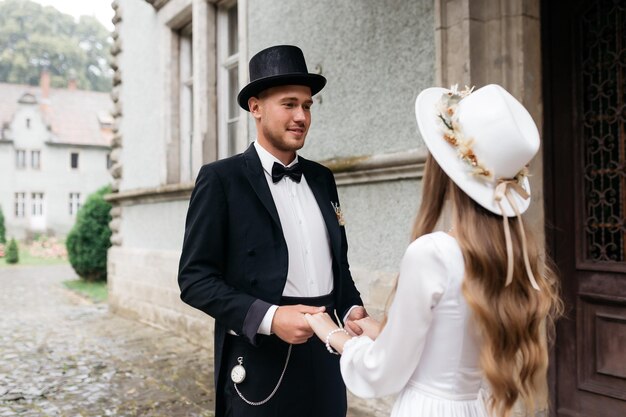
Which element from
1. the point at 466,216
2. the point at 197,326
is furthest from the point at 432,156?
the point at 197,326

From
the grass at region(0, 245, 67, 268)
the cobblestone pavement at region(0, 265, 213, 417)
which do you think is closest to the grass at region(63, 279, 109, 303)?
the cobblestone pavement at region(0, 265, 213, 417)

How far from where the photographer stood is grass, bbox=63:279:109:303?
12.2 m

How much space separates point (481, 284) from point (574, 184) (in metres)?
2.45

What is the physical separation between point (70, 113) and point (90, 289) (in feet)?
95.1

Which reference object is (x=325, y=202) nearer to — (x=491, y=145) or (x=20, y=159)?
(x=491, y=145)

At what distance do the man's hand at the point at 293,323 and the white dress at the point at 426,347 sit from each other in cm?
25

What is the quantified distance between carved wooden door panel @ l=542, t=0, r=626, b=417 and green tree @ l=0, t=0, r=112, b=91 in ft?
185

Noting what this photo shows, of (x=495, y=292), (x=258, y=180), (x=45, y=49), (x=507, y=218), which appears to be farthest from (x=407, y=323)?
(x=45, y=49)

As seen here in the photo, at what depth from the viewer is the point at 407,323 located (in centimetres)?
152

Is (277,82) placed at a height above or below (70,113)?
below

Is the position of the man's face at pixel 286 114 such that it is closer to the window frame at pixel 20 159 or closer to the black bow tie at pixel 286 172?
the black bow tie at pixel 286 172

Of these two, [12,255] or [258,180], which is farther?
[12,255]

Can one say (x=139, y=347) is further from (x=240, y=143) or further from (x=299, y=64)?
(x=299, y=64)

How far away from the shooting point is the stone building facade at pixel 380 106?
3604 millimetres
